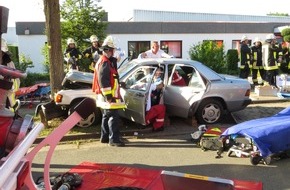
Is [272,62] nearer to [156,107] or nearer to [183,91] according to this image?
[183,91]

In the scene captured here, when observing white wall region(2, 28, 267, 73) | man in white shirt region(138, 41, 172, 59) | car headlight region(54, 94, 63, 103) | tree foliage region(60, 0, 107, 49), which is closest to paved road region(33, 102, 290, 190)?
car headlight region(54, 94, 63, 103)

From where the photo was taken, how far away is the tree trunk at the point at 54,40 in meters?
8.80

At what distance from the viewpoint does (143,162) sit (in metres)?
6.15

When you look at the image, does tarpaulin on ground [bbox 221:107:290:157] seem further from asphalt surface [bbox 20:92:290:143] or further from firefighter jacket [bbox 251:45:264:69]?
firefighter jacket [bbox 251:45:264:69]

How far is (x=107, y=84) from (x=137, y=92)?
1029 millimetres

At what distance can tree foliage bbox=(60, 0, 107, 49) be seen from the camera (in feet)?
59.1

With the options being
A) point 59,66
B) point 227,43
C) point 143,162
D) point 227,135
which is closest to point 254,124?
point 227,135

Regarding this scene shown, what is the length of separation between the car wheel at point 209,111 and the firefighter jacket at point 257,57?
595 cm

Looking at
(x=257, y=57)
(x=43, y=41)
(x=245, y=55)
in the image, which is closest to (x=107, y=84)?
(x=257, y=57)

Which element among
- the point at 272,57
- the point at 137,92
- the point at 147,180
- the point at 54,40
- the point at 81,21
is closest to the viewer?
the point at 147,180

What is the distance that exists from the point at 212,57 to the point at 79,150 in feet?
35.8

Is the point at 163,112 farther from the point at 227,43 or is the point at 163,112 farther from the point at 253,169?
the point at 227,43

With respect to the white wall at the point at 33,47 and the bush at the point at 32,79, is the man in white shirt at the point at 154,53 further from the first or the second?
the white wall at the point at 33,47

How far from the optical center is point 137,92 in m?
7.73
